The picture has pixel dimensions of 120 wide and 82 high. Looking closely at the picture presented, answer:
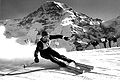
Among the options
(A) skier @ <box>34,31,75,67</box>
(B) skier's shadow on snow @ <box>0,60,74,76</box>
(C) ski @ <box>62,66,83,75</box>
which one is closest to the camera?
(C) ski @ <box>62,66,83,75</box>

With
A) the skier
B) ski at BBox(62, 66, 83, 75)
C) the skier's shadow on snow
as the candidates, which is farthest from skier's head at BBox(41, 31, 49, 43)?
ski at BBox(62, 66, 83, 75)

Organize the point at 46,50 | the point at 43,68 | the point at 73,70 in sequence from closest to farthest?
the point at 73,70, the point at 43,68, the point at 46,50

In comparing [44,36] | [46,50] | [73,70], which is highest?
[44,36]

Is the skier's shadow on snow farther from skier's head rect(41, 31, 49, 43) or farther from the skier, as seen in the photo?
skier's head rect(41, 31, 49, 43)

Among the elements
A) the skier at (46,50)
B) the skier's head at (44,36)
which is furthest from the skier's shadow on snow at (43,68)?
the skier's head at (44,36)

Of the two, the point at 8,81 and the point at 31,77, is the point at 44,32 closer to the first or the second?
the point at 31,77

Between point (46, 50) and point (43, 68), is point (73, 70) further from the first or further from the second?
point (46, 50)

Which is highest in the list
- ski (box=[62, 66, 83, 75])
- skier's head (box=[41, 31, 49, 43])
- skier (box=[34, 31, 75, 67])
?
skier's head (box=[41, 31, 49, 43])

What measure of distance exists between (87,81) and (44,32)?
3438 millimetres

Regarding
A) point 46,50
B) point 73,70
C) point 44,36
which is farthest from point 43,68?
point 73,70

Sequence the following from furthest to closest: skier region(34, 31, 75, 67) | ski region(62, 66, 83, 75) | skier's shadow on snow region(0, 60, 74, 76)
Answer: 1. skier region(34, 31, 75, 67)
2. skier's shadow on snow region(0, 60, 74, 76)
3. ski region(62, 66, 83, 75)

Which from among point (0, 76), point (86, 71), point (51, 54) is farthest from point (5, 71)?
point (86, 71)

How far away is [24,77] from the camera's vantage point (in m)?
7.88

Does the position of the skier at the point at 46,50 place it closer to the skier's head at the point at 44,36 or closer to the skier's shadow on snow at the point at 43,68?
the skier's head at the point at 44,36
